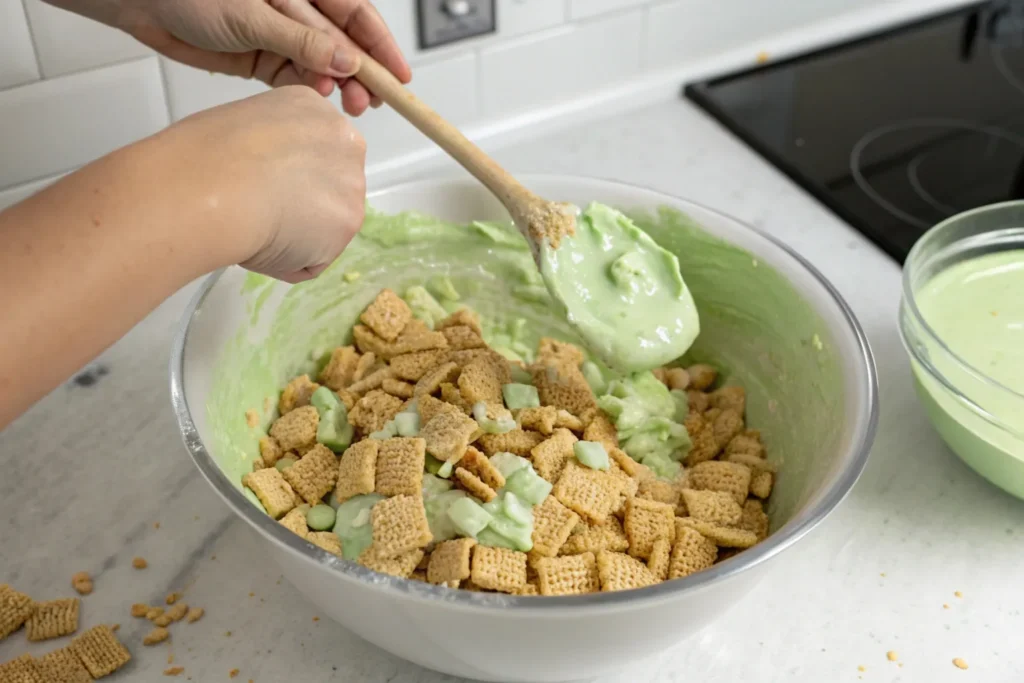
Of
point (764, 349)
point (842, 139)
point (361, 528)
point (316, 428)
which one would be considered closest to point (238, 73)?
point (316, 428)

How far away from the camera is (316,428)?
964 mm

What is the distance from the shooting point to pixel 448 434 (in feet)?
2.91

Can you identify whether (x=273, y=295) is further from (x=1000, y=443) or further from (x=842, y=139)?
(x=842, y=139)

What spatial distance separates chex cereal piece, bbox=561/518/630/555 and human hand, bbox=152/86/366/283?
33 cm

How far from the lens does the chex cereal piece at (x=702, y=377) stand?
111cm

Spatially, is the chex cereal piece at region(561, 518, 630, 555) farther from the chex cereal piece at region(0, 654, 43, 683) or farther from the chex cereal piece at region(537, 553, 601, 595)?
the chex cereal piece at region(0, 654, 43, 683)

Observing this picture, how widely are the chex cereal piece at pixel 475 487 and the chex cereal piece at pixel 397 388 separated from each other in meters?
0.16

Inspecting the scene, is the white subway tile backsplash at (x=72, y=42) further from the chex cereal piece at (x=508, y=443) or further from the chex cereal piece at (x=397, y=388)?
the chex cereal piece at (x=508, y=443)

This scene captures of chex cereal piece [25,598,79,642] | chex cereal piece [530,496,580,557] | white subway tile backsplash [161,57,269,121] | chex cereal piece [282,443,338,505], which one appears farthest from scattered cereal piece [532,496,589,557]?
white subway tile backsplash [161,57,269,121]

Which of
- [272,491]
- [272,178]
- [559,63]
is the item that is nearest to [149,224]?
[272,178]

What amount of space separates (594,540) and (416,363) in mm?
299

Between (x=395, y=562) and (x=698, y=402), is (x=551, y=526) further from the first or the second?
(x=698, y=402)

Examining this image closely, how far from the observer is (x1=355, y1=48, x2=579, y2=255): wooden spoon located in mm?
969

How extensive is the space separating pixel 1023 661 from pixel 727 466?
308 millimetres
